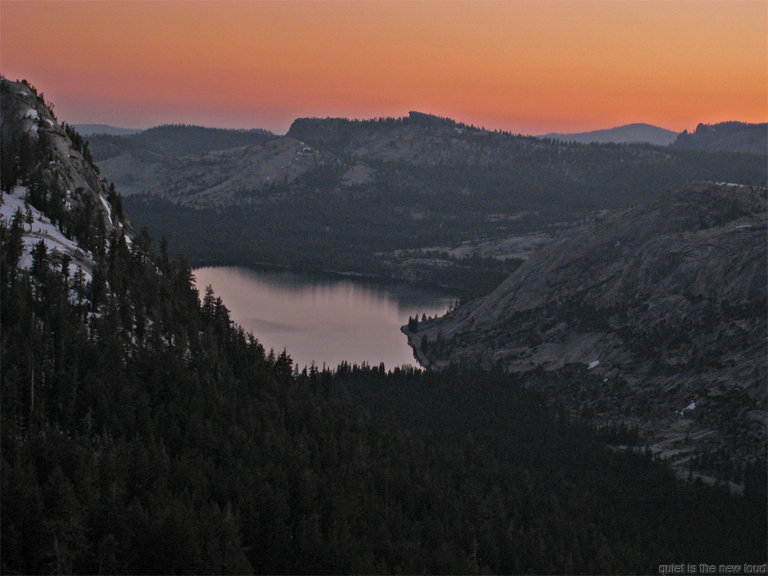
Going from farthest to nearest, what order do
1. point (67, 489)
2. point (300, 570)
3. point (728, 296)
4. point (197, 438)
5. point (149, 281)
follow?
point (728, 296), point (149, 281), point (197, 438), point (300, 570), point (67, 489)

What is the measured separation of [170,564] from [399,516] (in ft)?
93.3

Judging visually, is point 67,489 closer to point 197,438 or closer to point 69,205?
point 197,438

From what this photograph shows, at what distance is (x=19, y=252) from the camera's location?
108188 millimetres

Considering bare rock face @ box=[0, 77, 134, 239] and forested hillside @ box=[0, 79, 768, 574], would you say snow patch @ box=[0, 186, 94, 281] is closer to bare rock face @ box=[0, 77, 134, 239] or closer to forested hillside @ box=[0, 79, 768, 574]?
forested hillside @ box=[0, 79, 768, 574]

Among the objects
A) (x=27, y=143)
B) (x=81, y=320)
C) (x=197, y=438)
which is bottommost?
(x=197, y=438)

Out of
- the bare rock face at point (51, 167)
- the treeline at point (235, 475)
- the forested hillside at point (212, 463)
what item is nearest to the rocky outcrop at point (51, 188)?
the bare rock face at point (51, 167)

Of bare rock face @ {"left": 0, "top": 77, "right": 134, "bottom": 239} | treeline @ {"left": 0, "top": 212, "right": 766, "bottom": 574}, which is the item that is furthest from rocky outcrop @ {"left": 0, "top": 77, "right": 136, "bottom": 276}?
treeline @ {"left": 0, "top": 212, "right": 766, "bottom": 574}

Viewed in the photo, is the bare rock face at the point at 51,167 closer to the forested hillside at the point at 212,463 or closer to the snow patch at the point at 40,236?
the forested hillside at the point at 212,463

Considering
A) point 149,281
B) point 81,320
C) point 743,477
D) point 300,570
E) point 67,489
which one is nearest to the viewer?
point 67,489

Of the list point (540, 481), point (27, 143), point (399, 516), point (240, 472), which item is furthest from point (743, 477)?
point (27, 143)

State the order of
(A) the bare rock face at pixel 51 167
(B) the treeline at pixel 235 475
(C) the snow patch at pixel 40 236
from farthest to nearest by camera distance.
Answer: (A) the bare rock face at pixel 51 167, (C) the snow patch at pixel 40 236, (B) the treeline at pixel 235 475

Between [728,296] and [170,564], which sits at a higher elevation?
[728,296]

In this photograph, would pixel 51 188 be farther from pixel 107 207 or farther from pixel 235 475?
pixel 235 475

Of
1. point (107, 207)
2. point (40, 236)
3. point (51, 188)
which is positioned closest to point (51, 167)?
point (51, 188)
